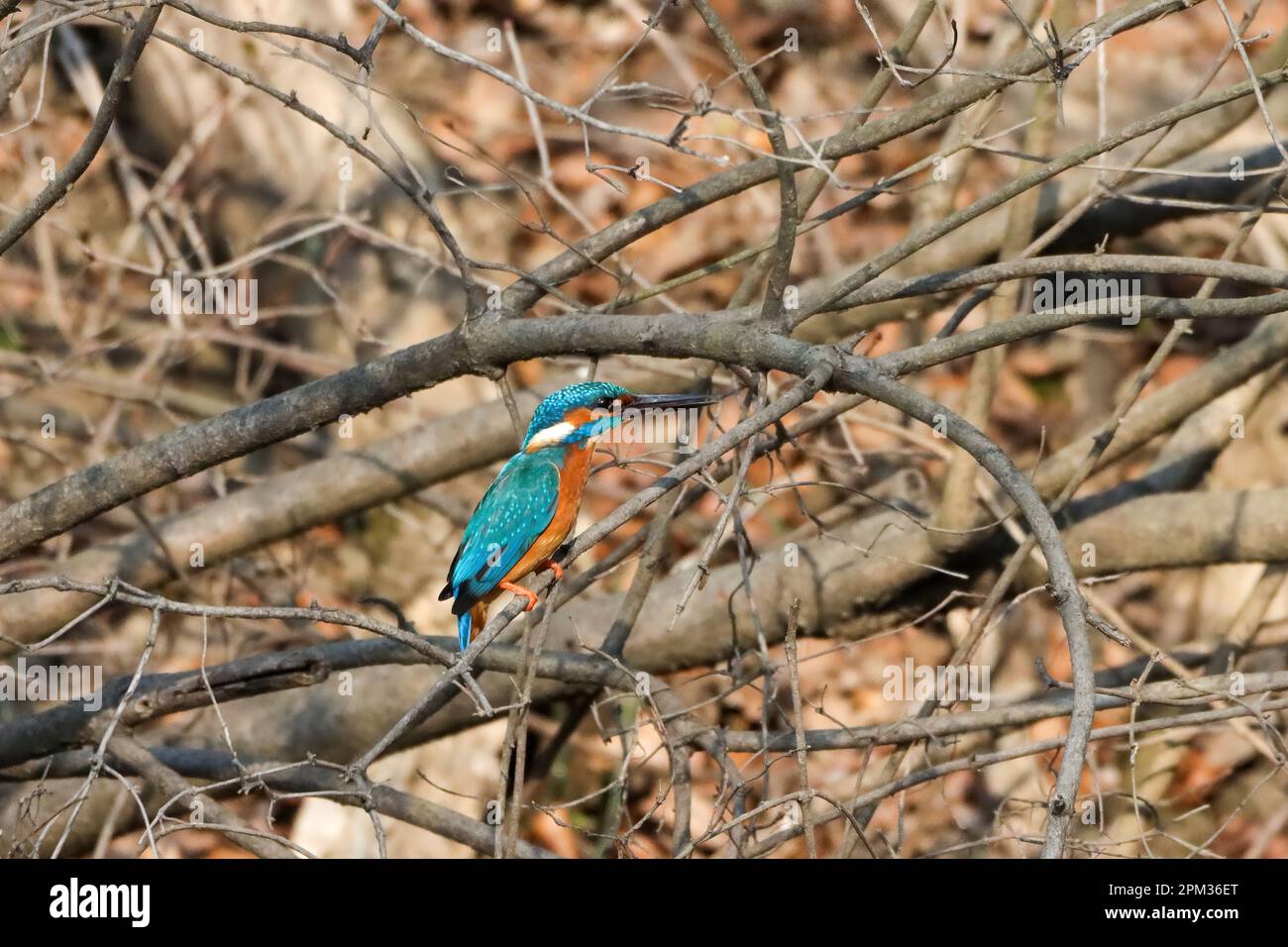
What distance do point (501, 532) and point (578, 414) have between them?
437 mm

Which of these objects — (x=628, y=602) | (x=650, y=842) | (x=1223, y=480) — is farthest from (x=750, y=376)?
(x=1223, y=480)

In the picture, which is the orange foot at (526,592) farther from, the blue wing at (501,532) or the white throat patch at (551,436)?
the white throat patch at (551,436)

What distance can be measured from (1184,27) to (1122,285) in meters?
3.93

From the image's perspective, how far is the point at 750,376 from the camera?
140 inches

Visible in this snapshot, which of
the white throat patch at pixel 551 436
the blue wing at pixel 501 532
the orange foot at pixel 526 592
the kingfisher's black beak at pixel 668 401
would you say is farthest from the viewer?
the white throat patch at pixel 551 436

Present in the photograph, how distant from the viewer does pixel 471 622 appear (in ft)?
12.3

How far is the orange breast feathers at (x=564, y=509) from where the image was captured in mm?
3527

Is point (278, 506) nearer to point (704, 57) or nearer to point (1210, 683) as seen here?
point (1210, 683)

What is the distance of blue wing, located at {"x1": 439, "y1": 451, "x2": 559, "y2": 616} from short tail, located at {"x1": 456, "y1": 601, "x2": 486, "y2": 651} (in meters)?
0.11

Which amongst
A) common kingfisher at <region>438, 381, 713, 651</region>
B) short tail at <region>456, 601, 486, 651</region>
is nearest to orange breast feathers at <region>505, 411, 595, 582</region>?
common kingfisher at <region>438, 381, 713, 651</region>

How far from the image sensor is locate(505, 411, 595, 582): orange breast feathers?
139 inches

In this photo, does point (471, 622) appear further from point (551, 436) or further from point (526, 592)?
point (526, 592)

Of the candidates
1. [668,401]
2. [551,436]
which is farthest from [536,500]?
[668,401]

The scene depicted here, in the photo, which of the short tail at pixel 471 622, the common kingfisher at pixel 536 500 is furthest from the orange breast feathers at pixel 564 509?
the short tail at pixel 471 622
